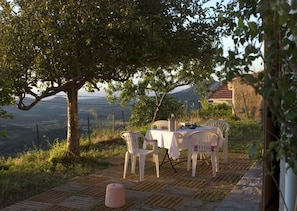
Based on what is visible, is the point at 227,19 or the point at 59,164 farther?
the point at 59,164

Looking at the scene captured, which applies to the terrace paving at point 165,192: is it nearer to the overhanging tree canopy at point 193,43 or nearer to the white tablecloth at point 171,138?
the white tablecloth at point 171,138

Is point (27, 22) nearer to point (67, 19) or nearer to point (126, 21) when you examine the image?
point (67, 19)

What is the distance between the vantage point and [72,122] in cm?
644

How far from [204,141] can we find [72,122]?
263 centimetres

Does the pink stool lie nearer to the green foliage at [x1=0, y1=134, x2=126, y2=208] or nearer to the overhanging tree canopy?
the green foliage at [x1=0, y1=134, x2=126, y2=208]

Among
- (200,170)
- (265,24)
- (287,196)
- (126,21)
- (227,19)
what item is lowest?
(200,170)

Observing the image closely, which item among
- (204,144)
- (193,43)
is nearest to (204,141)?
(204,144)

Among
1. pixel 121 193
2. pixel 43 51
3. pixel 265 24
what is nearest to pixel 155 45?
pixel 43 51

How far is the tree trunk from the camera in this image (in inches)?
251

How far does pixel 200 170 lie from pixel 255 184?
1.79 meters

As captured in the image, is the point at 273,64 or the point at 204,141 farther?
the point at 204,141

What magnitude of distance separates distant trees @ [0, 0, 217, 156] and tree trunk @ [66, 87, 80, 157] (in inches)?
25.7

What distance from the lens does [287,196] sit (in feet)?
6.26

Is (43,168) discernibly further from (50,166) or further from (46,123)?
(46,123)
